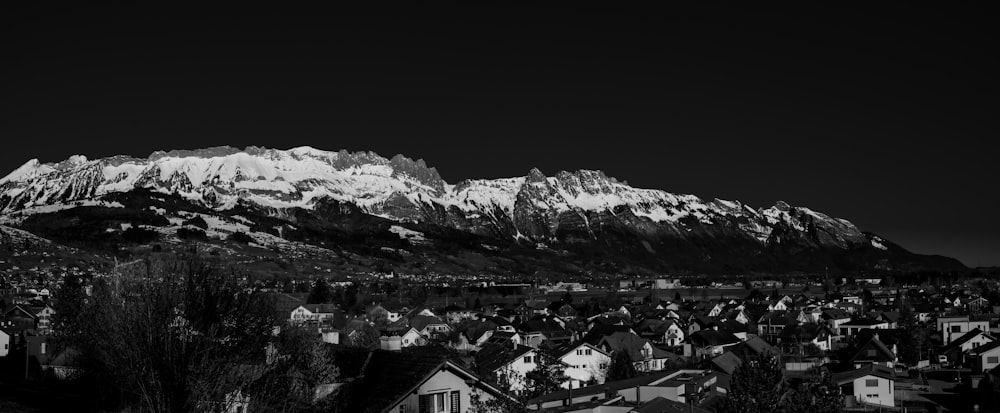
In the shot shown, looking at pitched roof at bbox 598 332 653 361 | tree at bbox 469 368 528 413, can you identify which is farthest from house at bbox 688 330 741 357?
tree at bbox 469 368 528 413

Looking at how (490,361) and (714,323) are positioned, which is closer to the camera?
(490,361)

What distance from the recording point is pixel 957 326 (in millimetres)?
88938

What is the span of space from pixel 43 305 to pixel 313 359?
96.5 metres

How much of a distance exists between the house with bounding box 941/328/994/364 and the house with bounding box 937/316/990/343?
972 centimetres

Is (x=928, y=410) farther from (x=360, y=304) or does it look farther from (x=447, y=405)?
(x=360, y=304)

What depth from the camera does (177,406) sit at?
19219 millimetres

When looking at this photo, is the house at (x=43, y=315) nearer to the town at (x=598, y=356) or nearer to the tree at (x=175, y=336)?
the town at (x=598, y=356)

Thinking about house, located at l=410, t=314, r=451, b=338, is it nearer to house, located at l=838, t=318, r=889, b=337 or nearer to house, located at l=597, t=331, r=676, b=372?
house, located at l=597, t=331, r=676, b=372

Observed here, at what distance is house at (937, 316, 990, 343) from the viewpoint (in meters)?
87.4

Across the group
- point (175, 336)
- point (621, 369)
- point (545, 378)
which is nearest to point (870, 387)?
point (621, 369)

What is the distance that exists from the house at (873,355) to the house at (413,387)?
51.7 meters

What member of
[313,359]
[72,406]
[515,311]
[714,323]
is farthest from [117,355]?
[515,311]

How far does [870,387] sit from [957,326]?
43788mm

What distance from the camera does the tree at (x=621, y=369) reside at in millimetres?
62000
